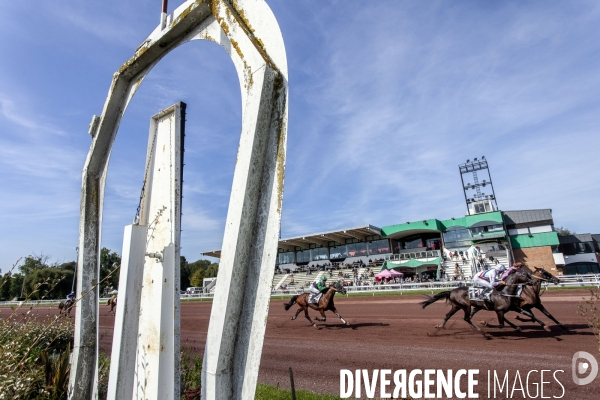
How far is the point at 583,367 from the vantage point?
5410 mm

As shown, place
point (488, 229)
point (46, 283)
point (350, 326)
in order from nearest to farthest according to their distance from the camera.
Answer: point (46, 283), point (350, 326), point (488, 229)

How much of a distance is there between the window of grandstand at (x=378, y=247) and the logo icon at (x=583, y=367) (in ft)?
109

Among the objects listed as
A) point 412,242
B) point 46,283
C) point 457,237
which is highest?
point 412,242

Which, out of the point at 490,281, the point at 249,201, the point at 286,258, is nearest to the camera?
the point at 249,201

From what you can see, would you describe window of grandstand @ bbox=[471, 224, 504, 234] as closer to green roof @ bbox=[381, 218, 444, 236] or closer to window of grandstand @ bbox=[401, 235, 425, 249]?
green roof @ bbox=[381, 218, 444, 236]

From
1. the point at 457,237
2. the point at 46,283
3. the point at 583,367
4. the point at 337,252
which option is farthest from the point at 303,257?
the point at 46,283

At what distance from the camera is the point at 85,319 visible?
299cm

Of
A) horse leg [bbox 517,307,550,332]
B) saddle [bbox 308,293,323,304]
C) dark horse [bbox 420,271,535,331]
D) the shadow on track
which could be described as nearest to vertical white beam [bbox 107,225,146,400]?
dark horse [bbox 420,271,535,331]

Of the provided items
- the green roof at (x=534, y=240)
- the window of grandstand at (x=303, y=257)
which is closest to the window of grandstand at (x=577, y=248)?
the green roof at (x=534, y=240)

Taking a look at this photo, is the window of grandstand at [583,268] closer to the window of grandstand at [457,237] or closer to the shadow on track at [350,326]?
the window of grandstand at [457,237]

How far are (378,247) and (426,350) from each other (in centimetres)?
3314

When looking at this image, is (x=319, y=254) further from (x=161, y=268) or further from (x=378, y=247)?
(x=161, y=268)

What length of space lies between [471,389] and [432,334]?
392 cm

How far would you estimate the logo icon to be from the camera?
4984 mm
